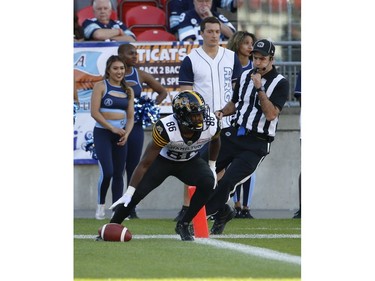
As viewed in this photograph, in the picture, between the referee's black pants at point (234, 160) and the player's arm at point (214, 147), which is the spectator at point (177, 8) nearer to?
the referee's black pants at point (234, 160)

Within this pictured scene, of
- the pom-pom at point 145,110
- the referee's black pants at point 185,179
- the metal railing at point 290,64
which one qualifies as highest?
the metal railing at point 290,64

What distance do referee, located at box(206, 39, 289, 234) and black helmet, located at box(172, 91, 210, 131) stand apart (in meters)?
1.15

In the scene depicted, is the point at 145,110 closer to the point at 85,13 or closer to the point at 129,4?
the point at 85,13

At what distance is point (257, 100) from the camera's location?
415 inches

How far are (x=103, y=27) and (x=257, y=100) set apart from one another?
4.76 metres

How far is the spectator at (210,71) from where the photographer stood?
11.8 m


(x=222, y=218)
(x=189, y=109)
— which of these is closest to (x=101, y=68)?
(x=222, y=218)

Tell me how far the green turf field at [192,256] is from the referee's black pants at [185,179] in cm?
28

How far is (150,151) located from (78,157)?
18.7ft

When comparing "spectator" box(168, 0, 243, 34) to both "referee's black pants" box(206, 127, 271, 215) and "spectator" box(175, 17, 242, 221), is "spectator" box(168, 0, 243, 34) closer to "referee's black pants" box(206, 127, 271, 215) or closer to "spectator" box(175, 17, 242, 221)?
"spectator" box(175, 17, 242, 221)

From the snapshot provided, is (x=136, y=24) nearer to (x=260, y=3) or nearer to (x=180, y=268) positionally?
(x=260, y=3)

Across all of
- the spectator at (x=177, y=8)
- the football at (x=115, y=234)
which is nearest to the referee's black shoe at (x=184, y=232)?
the football at (x=115, y=234)
